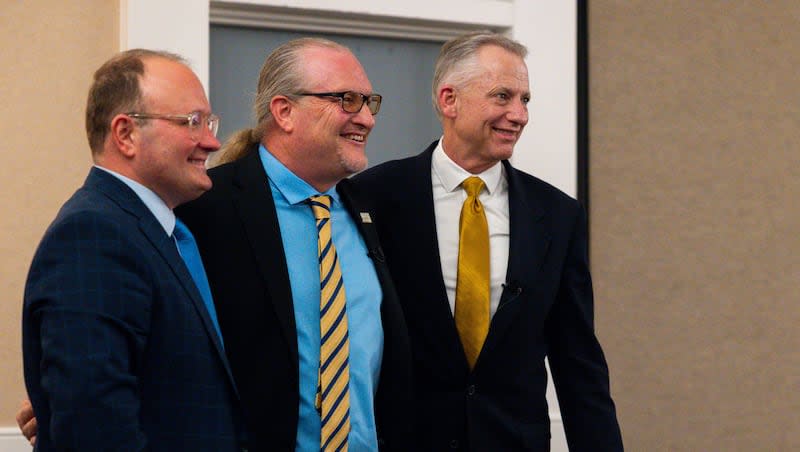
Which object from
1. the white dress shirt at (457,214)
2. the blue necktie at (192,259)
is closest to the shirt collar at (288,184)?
the blue necktie at (192,259)

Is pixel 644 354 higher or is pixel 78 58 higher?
pixel 78 58

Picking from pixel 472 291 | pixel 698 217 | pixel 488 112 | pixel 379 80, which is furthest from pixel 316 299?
pixel 698 217

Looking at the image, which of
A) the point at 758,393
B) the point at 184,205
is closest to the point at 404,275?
the point at 184,205

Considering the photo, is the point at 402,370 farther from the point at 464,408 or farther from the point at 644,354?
the point at 644,354

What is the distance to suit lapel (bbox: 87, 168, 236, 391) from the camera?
1986 millimetres

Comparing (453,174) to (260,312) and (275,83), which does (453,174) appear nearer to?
(275,83)

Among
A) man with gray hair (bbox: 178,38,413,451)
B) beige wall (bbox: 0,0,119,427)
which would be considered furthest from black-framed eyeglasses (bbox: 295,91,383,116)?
beige wall (bbox: 0,0,119,427)

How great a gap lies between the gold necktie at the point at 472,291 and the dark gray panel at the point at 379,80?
1314 millimetres

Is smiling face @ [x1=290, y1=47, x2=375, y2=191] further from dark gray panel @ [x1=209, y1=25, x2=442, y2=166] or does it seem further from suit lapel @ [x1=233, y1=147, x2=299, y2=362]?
dark gray panel @ [x1=209, y1=25, x2=442, y2=166]

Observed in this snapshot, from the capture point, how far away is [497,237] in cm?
284

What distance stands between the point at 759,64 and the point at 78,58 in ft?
8.07

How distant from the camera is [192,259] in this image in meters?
2.18

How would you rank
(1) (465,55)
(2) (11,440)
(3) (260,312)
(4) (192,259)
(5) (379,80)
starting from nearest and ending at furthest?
(4) (192,259)
(3) (260,312)
(1) (465,55)
(2) (11,440)
(5) (379,80)

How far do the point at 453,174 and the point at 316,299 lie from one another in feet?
2.17
